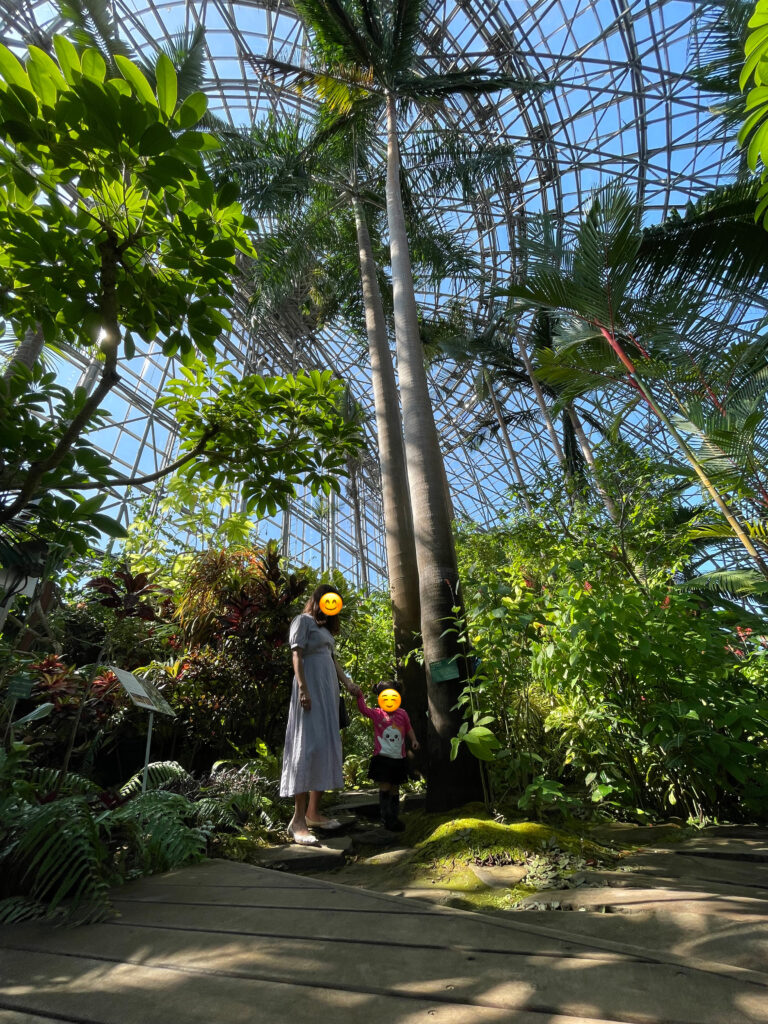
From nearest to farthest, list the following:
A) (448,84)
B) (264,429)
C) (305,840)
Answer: (264,429) < (305,840) < (448,84)

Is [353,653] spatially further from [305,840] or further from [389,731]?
[305,840]

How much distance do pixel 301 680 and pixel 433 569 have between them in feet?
3.26

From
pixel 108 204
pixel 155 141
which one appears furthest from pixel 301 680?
pixel 155 141

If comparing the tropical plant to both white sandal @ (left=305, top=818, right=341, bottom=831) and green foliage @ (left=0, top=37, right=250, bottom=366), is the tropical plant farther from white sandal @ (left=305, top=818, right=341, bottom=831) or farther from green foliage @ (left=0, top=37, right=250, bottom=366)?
white sandal @ (left=305, top=818, right=341, bottom=831)

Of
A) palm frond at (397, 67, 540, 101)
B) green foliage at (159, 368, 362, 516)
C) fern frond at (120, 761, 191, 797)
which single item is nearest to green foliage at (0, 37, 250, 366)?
green foliage at (159, 368, 362, 516)

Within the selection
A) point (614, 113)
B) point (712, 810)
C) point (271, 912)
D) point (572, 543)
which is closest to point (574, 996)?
point (271, 912)

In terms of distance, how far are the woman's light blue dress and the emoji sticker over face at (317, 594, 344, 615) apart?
100 millimetres

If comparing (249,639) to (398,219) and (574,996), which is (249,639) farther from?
(398,219)

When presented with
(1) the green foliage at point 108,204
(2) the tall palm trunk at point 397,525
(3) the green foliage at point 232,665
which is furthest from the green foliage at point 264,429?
(3) the green foliage at point 232,665

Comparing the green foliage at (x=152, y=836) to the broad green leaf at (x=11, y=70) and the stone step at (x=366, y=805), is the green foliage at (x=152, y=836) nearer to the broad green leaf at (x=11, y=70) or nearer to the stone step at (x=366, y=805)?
the stone step at (x=366, y=805)

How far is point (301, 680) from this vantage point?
288 cm

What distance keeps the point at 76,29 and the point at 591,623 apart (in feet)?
24.6

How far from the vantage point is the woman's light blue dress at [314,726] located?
9.37 feet

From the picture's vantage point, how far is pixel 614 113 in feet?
46.4
